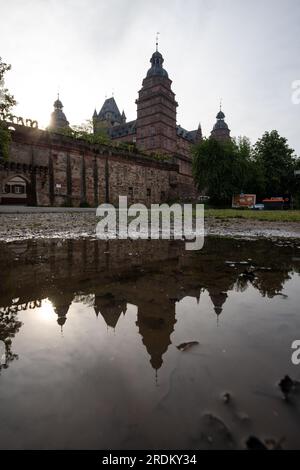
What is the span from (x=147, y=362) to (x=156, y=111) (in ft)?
165

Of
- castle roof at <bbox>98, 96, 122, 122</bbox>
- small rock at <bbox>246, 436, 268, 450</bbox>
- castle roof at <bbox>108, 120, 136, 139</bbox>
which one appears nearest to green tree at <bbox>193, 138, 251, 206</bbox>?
small rock at <bbox>246, 436, 268, 450</bbox>

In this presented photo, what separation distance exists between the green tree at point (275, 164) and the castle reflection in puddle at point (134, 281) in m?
36.4

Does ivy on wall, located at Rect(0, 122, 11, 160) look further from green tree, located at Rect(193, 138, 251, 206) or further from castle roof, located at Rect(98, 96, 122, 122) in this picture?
castle roof, located at Rect(98, 96, 122, 122)

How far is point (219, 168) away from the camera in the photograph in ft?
86.1

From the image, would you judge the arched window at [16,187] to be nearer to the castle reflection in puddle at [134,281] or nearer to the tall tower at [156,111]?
the tall tower at [156,111]

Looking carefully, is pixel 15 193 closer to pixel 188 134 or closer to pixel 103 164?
pixel 103 164

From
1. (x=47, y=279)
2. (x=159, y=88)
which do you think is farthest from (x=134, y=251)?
(x=159, y=88)

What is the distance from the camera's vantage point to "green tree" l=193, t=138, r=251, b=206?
26.4 m

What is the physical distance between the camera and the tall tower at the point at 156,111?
4584 cm

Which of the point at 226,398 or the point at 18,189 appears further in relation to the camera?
the point at 18,189

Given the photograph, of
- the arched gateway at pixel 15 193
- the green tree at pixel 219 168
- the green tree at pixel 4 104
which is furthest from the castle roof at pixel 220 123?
the green tree at pixel 4 104

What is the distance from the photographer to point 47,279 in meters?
2.41

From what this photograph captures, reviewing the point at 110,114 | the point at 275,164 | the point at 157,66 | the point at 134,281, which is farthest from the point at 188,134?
the point at 134,281
